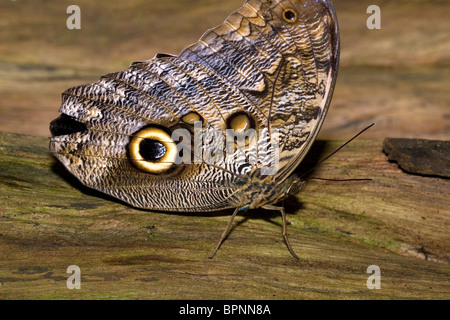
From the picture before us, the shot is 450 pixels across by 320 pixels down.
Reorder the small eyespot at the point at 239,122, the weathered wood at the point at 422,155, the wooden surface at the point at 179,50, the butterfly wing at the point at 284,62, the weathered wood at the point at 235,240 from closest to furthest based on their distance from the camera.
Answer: the weathered wood at the point at 235,240, the butterfly wing at the point at 284,62, the small eyespot at the point at 239,122, the weathered wood at the point at 422,155, the wooden surface at the point at 179,50

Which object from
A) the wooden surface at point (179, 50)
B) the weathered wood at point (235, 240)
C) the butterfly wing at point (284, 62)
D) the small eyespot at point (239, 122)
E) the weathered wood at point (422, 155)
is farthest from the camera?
the wooden surface at point (179, 50)

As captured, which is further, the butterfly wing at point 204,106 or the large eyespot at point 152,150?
the large eyespot at point 152,150

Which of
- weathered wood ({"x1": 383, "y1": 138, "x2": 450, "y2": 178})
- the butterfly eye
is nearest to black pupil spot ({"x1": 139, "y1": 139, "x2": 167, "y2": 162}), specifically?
the butterfly eye

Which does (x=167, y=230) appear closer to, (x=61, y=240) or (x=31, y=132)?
(x=61, y=240)

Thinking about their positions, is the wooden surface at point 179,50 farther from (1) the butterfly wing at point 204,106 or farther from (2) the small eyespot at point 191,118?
(2) the small eyespot at point 191,118

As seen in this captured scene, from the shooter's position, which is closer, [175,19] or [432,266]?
[432,266]

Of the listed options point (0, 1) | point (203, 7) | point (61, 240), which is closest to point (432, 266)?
point (61, 240)

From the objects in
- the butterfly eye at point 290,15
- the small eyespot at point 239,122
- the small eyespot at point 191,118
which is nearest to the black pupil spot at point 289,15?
the butterfly eye at point 290,15

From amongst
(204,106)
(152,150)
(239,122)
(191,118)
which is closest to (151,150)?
(152,150)
